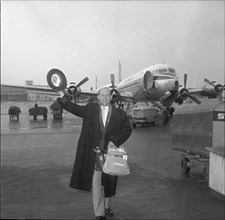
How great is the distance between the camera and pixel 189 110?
9.50 meters

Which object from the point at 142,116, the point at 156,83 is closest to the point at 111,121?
the point at 142,116

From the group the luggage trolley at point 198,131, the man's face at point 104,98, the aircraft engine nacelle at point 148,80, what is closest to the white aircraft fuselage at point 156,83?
the aircraft engine nacelle at point 148,80

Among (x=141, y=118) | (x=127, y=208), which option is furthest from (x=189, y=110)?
(x=141, y=118)

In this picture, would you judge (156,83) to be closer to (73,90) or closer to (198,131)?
(73,90)

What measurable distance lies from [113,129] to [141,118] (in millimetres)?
19439

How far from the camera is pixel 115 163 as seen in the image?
4344mm

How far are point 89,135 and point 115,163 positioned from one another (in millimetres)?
559

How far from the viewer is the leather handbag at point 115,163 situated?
433cm

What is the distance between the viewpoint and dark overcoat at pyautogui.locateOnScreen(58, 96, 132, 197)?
4477mm

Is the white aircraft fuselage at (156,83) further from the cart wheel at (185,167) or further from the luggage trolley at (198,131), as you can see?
the cart wheel at (185,167)

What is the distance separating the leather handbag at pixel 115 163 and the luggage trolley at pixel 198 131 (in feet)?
15.0

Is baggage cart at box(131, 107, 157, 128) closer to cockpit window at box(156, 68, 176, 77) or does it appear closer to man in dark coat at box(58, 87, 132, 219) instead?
cockpit window at box(156, 68, 176, 77)

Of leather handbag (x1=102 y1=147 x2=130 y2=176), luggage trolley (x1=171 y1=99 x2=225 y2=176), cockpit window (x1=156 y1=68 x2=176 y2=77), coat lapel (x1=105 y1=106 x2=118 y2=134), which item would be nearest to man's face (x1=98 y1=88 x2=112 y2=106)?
coat lapel (x1=105 y1=106 x2=118 y2=134)

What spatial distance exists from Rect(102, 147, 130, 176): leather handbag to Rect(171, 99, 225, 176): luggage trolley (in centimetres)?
457
